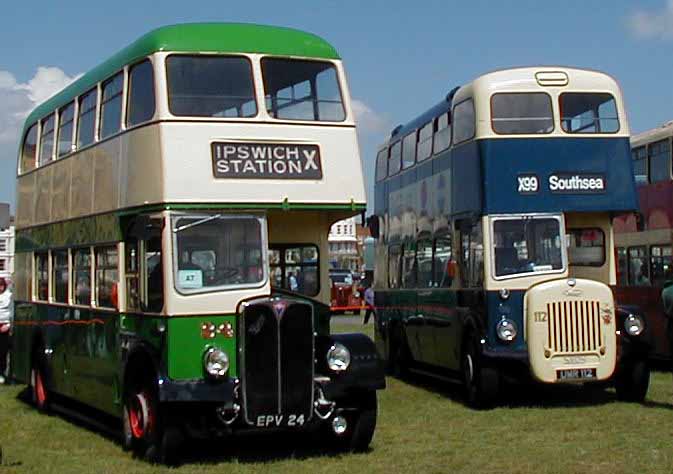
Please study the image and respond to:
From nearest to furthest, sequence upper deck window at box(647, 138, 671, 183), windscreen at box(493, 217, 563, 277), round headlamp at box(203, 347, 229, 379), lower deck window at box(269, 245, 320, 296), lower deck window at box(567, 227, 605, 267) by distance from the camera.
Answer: round headlamp at box(203, 347, 229, 379) → lower deck window at box(269, 245, 320, 296) → windscreen at box(493, 217, 563, 277) → lower deck window at box(567, 227, 605, 267) → upper deck window at box(647, 138, 671, 183)

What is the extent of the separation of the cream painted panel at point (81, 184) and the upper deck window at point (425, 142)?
6.56m

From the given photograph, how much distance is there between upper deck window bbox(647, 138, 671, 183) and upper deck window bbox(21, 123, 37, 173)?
10474 millimetres

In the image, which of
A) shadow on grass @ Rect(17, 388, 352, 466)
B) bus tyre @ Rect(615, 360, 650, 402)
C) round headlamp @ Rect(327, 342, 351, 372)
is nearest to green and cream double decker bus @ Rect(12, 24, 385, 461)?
round headlamp @ Rect(327, 342, 351, 372)

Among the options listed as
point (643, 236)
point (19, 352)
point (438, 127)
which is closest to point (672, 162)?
point (643, 236)

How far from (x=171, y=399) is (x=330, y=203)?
8.30 feet

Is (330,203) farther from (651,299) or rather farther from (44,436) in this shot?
(651,299)

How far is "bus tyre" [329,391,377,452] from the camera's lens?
1249 centimetres

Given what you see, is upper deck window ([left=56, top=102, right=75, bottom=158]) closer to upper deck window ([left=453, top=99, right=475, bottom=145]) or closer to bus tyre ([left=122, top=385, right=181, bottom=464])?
bus tyre ([left=122, top=385, right=181, bottom=464])

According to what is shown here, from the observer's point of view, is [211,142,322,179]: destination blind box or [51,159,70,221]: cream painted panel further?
[51,159,70,221]: cream painted panel

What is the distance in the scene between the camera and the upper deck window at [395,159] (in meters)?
22.2

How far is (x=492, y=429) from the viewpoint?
14539 millimetres

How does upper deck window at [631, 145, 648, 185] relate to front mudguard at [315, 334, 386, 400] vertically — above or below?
above

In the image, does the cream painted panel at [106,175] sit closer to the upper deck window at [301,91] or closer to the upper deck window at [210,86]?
the upper deck window at [210,86]

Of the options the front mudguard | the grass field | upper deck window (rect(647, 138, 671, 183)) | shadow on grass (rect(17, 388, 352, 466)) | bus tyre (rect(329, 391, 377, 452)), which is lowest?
the grass field
